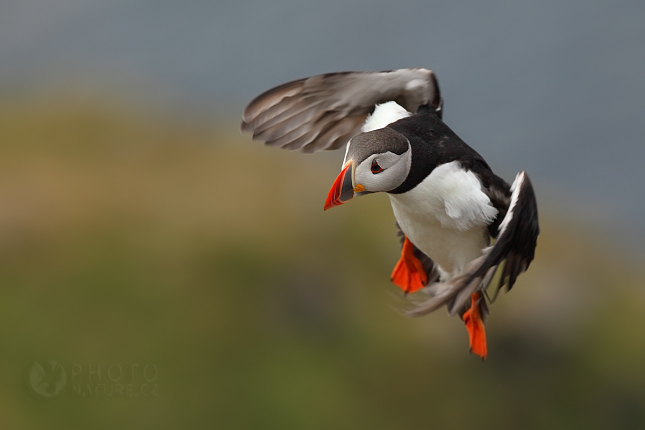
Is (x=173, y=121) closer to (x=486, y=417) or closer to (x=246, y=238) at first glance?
(x=246, y=238)

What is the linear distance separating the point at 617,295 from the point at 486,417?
1492 millimetres

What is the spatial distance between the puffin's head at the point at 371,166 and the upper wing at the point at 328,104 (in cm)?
47

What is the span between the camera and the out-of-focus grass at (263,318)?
507cm

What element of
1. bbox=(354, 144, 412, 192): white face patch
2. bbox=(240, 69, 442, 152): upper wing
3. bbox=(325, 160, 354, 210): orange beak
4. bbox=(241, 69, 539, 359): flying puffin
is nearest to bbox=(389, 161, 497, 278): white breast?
bbox=(241, 69, 539, 359): flying puffin

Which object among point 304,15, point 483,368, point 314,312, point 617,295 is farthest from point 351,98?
point 304,15

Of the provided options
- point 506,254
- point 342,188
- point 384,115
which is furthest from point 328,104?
point 506,254

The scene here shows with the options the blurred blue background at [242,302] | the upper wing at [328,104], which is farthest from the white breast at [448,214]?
the blurred blue background at [242,302]

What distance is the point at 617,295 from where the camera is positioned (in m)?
5.91

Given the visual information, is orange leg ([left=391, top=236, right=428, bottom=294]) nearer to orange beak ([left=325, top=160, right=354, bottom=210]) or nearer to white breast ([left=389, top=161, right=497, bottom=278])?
white breast ([left=389, top=161, right=497, bottom=278])

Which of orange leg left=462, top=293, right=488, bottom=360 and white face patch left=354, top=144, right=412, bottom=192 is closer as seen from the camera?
white face patch left=354, top=144, right=412, bottom=192

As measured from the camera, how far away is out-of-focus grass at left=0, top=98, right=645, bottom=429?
5.07 meters
